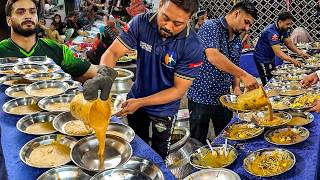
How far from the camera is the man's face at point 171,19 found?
212 centimetres

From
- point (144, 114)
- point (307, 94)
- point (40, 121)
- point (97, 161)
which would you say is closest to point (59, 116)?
point (40, 121)

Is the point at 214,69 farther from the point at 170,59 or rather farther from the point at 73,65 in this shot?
the point at 73,65

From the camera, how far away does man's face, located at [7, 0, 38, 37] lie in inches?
117

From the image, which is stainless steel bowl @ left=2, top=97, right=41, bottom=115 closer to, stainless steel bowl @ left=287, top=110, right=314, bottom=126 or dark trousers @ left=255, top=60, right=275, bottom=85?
stainless steel bowl @ left=287, top=110, right=314, bottom=126

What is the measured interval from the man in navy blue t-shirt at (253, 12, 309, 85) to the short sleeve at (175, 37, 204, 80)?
3.14 meters

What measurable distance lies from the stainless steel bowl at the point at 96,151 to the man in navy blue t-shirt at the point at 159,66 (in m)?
0.50

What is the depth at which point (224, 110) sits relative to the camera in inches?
137

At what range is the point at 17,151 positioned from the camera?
174 cm

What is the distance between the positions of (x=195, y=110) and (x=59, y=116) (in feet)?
5.74

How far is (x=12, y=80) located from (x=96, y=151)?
1.31m

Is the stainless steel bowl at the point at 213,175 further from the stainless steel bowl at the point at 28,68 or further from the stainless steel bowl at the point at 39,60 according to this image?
the stainless steel bowl at the point at 39,60

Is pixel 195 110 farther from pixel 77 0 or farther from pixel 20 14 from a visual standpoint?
pixel 77 0

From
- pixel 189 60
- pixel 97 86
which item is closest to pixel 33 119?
pixel 97 86

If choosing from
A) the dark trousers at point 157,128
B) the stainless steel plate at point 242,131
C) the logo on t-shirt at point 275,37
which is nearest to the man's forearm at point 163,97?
the dark trousers at point 157,128
